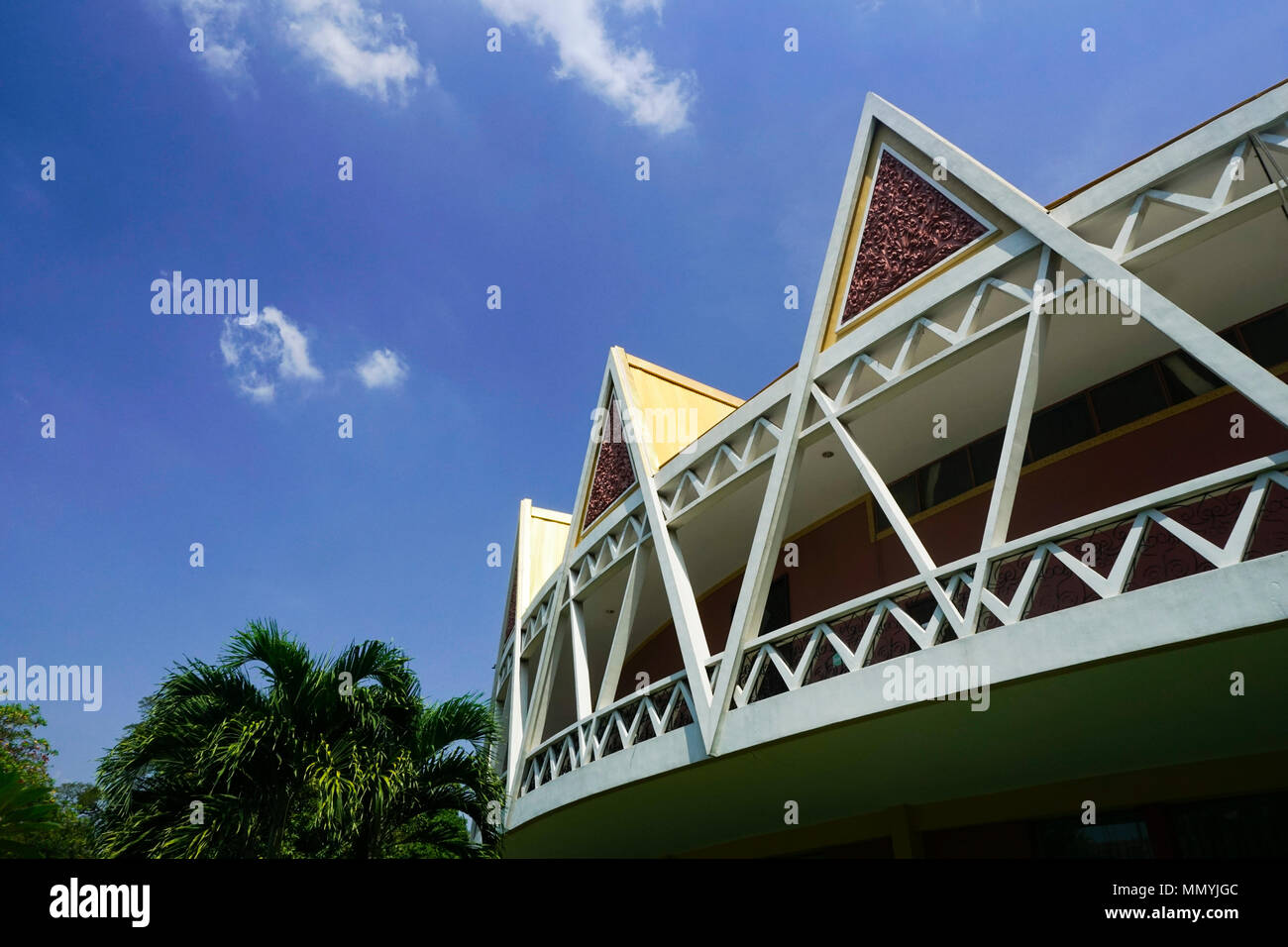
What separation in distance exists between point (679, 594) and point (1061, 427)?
5.51 metres

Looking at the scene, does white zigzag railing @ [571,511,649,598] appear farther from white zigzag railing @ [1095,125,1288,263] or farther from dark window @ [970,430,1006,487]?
white zigzag railing @ [1095,125,1288,263]

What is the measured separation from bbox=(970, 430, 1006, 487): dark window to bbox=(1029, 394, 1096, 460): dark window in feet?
1.60

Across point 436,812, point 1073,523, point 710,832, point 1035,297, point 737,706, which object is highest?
point 1035,297

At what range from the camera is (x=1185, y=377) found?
930 cm

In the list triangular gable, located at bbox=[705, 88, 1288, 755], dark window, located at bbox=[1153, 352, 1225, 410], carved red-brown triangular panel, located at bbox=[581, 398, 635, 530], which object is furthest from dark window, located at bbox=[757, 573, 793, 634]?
dark window, located at bbox=[1153, 352, 1225, 410]

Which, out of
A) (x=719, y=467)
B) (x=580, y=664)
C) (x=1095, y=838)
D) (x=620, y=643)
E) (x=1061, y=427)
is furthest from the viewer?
(x=580, y=664)

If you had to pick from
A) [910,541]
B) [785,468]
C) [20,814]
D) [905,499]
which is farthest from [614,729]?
[20,814]

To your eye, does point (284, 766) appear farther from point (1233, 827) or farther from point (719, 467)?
point (1233, 827)

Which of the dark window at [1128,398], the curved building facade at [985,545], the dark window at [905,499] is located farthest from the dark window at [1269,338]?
the dark window at [905,499]

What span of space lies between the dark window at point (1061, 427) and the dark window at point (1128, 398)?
17 centimetres
